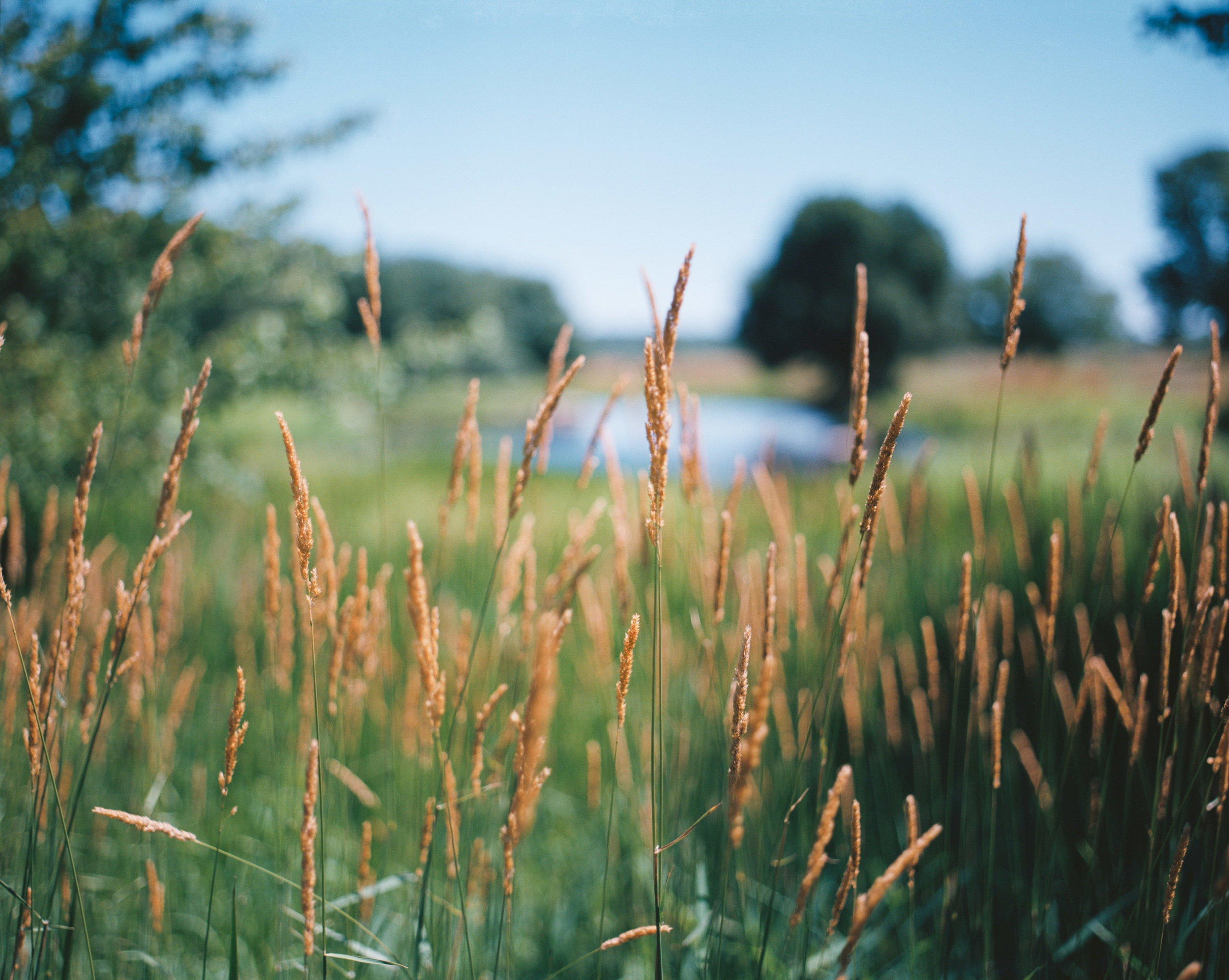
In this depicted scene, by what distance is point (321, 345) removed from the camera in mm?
4496

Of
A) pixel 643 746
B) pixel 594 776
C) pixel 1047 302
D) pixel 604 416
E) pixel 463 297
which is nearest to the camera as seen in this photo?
pixel 604 416

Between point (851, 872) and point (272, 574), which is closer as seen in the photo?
point (851, 872)

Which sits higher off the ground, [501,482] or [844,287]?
[844,287]

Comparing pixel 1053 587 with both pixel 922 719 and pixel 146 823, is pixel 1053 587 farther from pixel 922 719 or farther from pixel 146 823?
pixel 146 823

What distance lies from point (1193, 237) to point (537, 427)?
3.73m

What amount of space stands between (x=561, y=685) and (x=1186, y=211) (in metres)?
3.58

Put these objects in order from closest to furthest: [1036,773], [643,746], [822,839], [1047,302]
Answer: [822,839] < [1036,773] < [643,746] < [1047,302]

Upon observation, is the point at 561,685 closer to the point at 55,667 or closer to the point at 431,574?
the point at 431,574

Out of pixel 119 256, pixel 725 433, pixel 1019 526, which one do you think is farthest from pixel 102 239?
pixel 725 433

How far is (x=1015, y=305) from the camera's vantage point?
1024 millimetres

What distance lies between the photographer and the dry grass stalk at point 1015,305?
1.02m

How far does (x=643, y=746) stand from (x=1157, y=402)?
4.51ft

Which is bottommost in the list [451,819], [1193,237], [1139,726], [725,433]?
[451,819]

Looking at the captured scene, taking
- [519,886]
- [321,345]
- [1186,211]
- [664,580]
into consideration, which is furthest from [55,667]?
[1186,211]
